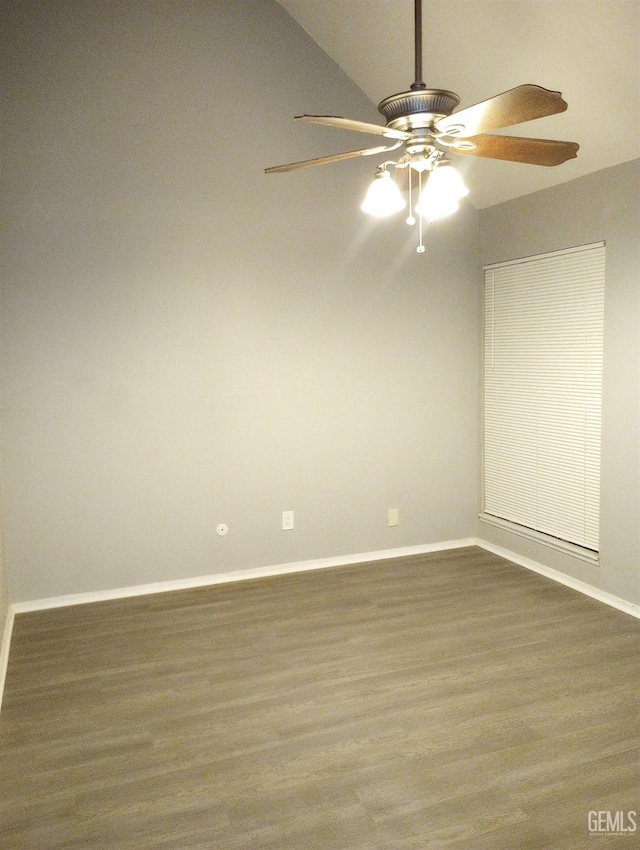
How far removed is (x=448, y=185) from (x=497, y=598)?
7.94 ft

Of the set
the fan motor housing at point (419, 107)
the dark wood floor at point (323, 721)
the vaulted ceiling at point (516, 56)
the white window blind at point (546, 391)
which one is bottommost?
the dark wood floor at point (323, 721)

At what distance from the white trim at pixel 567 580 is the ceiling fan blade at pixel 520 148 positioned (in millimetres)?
2329

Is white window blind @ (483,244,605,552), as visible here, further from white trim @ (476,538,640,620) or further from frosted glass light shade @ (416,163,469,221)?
frosted glass light shade @ (416,163,469,221)

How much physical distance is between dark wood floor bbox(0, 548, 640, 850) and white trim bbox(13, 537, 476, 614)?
0.09 metres

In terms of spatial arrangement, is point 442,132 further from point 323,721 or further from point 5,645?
point 5,645

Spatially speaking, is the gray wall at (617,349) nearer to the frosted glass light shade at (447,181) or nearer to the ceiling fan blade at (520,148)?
the ceiling fan blade at (520,148)

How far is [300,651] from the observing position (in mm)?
3244

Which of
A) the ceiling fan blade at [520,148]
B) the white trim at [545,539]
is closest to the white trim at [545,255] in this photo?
the ceiling fan blade at [520,148]

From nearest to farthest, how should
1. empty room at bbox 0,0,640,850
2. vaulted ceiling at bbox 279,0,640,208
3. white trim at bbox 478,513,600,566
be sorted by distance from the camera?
empty room at bbox 0,0,640,850 < vaulted ceiling at bbox 279,0,640,208 < white trim at bbox 478,513,600,566

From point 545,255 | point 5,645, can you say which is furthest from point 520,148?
point 5,645

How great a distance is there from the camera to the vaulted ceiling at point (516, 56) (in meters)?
2.86

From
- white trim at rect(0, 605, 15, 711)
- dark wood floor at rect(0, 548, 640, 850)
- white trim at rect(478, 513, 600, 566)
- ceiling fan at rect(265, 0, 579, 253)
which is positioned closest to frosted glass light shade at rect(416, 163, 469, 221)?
ceiling fan at rect(265, 0, 579, 253)

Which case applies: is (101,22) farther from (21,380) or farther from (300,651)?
(300,651)

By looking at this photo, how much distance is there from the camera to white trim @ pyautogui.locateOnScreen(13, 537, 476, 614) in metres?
3.84
